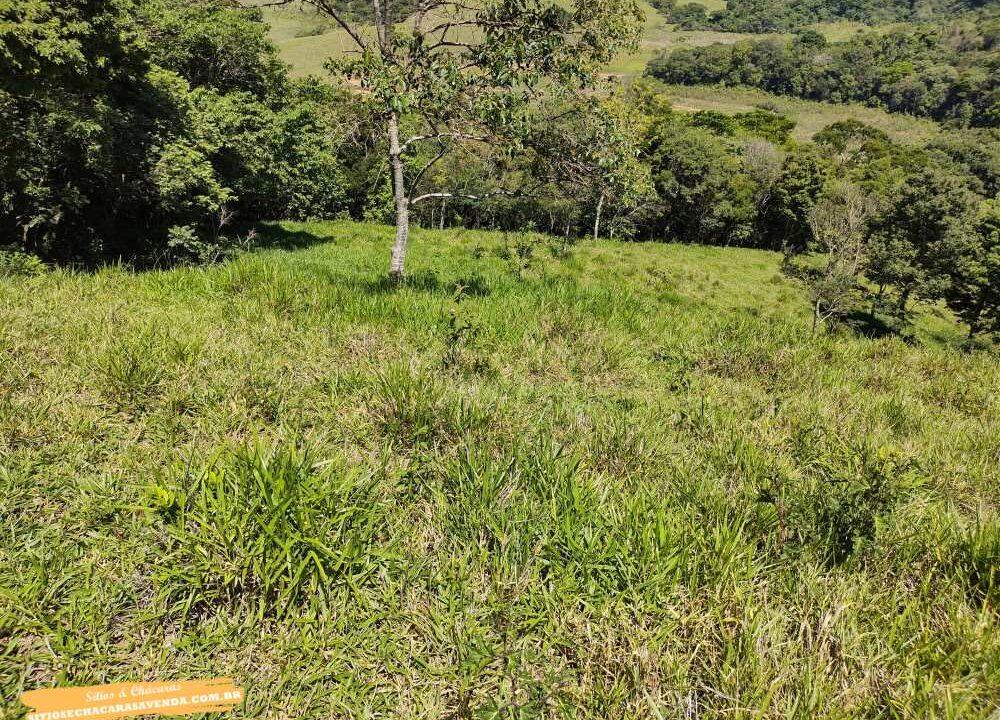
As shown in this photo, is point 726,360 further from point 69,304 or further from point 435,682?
point 69,304

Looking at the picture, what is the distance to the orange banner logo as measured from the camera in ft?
5.47

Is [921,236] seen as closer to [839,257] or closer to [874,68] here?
[839,257]

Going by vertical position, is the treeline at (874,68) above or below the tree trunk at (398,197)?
above

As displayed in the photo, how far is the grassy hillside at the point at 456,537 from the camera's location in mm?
1830

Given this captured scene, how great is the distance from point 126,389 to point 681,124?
67.1 meters

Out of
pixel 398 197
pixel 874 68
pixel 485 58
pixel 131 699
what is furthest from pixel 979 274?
pixel 874 68

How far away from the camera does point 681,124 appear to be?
58844mm

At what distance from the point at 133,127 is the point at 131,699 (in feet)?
77.9

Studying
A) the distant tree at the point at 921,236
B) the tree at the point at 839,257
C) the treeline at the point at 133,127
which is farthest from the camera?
the distant tree at the point at 921,236

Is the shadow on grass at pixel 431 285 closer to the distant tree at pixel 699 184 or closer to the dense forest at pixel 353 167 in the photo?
the dense forest at pixel 353 167

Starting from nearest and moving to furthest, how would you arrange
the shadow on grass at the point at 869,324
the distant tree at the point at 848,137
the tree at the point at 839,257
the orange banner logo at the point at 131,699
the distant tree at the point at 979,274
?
the orange banner logo at the point at 131,699, the tree at the point at 839,257, the distant tree at the point at 979,274, the shadow on grass at the point at 869,324, the distant tree at the point at 848,137

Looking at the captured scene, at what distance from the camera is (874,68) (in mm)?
154750

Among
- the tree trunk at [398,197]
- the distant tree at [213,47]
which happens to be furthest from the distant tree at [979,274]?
the distant tree at [213,47]

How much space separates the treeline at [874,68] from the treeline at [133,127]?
16691cm
